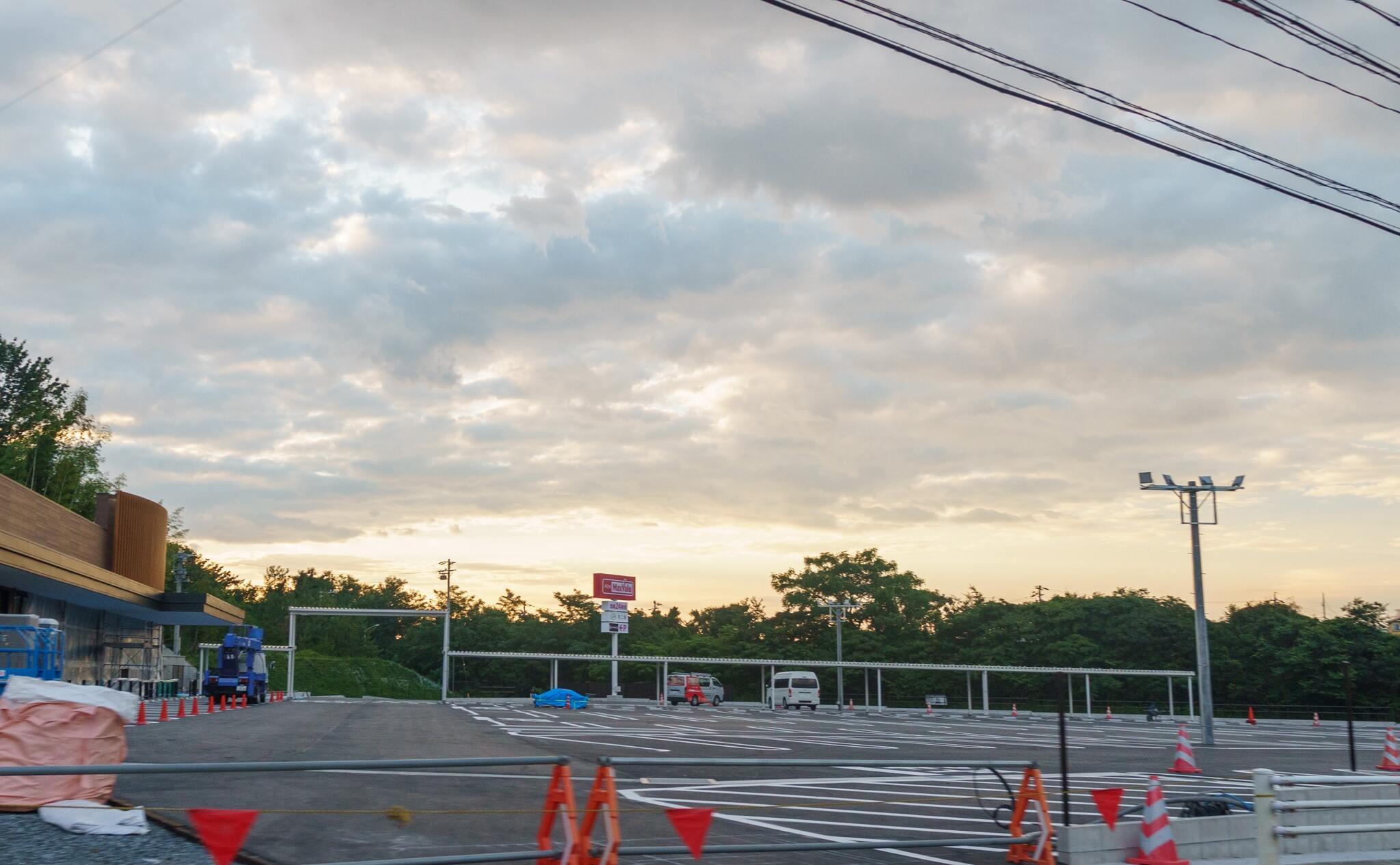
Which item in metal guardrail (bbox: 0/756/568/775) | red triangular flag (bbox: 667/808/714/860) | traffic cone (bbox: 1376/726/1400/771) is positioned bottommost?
traffic cone (bbox: 1376/726/1400/771)

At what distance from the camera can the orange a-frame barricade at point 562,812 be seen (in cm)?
782

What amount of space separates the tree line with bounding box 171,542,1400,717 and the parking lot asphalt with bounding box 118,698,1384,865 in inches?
1089

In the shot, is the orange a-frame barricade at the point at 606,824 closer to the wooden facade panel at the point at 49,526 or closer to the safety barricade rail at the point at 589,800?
the safety barricade rail at the point at 589,800

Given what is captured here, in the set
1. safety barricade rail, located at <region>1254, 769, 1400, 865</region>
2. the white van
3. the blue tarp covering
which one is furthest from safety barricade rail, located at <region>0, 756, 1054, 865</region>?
the white van

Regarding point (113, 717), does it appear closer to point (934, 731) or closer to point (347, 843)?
point (347, 843)

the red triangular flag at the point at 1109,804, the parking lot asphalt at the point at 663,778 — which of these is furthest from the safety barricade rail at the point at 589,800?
the red triangular flag at the point at 1109,804

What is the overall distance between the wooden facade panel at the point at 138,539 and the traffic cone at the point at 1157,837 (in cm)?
5057

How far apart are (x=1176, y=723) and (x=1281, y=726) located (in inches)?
169

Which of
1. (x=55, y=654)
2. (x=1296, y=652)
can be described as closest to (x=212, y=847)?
(x=55, y=654)

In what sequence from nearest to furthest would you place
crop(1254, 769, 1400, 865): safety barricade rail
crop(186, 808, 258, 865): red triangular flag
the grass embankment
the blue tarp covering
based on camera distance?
crop(186, 808, 258, 865): red triangular flag, crop(1254, 769, 1400, 865): safety barricade rail, the blue tarp covering, the grass embankment

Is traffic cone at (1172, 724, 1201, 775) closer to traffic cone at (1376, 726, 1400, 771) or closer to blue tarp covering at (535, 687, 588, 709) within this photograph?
traffic cone at (1376, 726, 1400, 771)

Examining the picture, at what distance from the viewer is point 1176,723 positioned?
50.0m

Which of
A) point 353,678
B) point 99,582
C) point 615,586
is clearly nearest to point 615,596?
point 615,586

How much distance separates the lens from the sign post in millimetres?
68562
